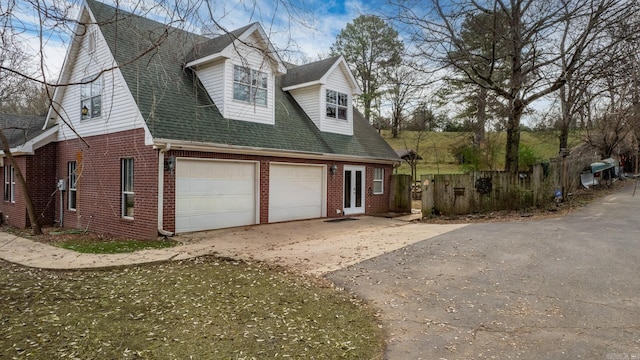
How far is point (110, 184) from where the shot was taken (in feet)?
37.3

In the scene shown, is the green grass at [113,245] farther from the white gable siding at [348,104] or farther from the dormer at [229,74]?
the white gable siding at [348,104]

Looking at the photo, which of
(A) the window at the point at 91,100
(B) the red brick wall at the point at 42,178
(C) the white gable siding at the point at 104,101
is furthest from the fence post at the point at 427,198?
(B) the red brick wall at the point at 42,178

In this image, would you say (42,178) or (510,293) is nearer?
(510,293)

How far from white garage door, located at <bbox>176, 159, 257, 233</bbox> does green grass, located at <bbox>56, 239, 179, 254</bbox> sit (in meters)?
0.98

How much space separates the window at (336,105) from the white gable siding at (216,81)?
507 centimetres

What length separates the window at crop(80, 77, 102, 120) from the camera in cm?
1168

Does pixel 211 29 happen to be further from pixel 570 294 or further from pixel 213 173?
pixel 213 173

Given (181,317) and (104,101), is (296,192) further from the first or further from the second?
(181,317)

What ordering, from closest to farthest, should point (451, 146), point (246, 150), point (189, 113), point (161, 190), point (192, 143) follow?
point (161, 190), point (192, 143), point (189, 113), point (246, 150), point (451, 146)

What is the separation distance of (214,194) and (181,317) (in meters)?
6.66

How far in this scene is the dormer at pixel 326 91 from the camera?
15070mm

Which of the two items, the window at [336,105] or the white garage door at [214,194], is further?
the window at [336,105]

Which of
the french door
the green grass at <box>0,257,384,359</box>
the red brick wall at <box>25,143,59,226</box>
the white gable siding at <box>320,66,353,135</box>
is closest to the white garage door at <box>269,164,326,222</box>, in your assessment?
the french door

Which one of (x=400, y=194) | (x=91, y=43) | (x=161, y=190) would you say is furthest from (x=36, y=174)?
(x=400, y=194)
